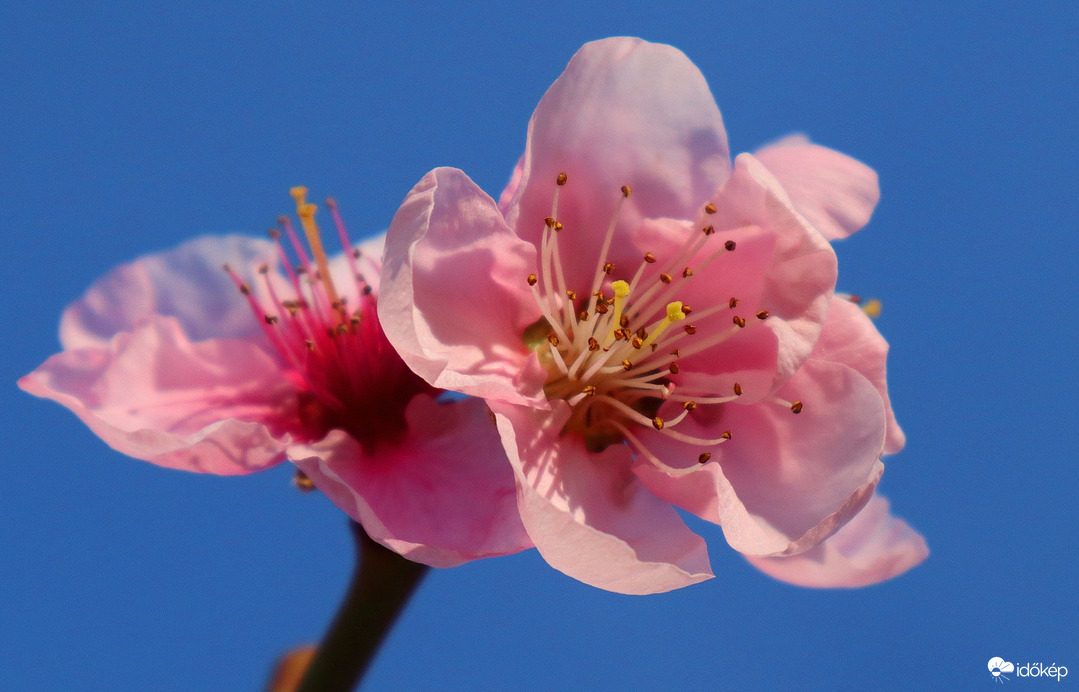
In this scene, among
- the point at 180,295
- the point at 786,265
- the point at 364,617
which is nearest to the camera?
the point at 786,265

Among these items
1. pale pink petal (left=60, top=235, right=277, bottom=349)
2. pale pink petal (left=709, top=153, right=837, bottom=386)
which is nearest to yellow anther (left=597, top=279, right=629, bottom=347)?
pale pink petal (left=709, top=153, right=837, bottom=386)

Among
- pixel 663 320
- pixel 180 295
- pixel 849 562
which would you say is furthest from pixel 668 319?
pixel 180 295

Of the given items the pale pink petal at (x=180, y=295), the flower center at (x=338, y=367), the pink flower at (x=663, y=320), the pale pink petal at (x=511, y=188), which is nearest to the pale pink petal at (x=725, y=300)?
the pink flower at (x=663, y=320)

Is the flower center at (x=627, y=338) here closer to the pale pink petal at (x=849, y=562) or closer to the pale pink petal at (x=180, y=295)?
the pale pink petal at (x=849, y=562)

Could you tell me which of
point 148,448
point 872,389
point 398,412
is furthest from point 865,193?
point 148,448

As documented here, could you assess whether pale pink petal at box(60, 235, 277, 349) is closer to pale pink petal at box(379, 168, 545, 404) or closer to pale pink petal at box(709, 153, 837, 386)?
pale pink petal at box(379, 168, 545, 404)

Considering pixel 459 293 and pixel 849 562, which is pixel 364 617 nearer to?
pixel 459 293
